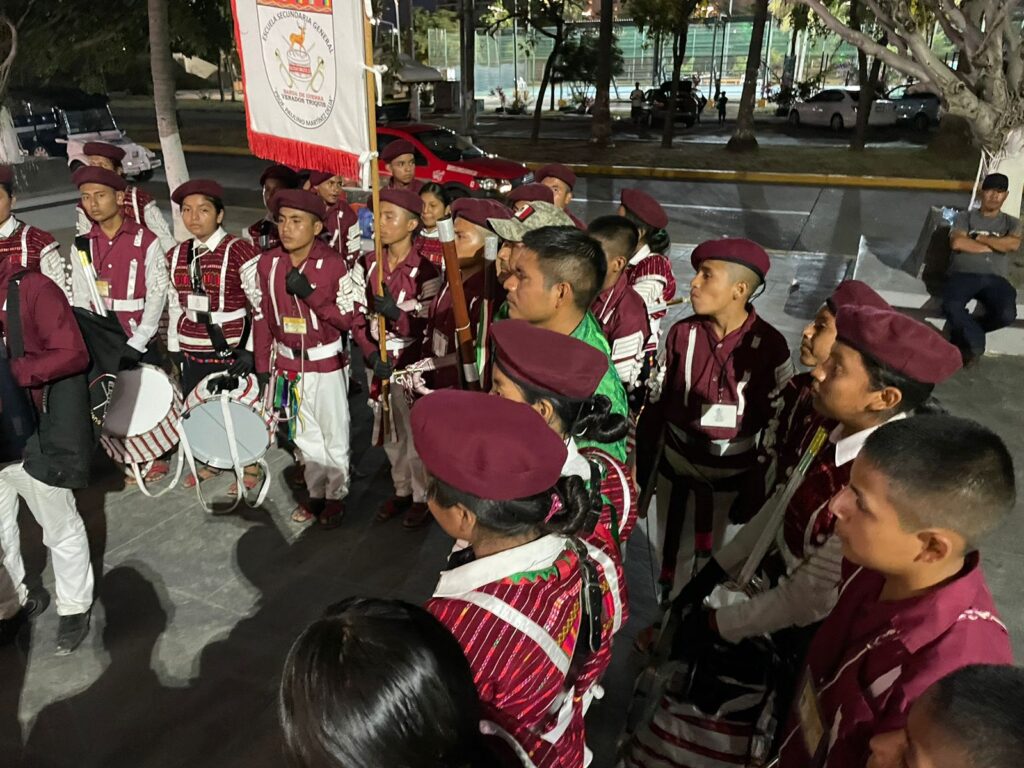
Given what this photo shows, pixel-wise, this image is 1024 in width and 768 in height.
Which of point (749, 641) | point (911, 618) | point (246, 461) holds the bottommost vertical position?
point (246, 461)

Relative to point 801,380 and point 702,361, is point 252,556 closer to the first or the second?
point 702,361

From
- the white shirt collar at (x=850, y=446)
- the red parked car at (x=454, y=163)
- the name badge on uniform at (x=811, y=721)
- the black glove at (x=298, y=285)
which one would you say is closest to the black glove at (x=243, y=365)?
the black glove at (x=298, y=285)

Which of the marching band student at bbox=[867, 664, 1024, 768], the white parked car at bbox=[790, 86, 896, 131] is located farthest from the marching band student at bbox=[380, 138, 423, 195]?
the white parked car at bbox=[790, 86, 896, 131]

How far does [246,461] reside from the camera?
4375 millimetres

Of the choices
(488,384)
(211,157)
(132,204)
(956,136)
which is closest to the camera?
(488,384)

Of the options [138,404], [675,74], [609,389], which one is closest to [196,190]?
[138,404]

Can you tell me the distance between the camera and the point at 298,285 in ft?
13.5

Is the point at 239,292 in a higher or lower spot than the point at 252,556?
higher

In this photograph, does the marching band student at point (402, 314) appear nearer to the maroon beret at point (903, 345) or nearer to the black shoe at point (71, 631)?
the black shoe at point (71, 631)

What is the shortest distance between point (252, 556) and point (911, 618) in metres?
3.56

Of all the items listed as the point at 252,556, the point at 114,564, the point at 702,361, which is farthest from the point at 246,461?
the point at 702,361

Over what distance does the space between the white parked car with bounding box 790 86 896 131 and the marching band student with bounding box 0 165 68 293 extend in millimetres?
25017

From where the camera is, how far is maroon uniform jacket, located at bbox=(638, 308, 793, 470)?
10.9ft

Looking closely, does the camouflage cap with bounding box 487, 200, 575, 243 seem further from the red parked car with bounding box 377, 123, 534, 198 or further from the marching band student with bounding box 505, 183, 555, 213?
the red parked car with bounding box 377, 123, 534, 198
